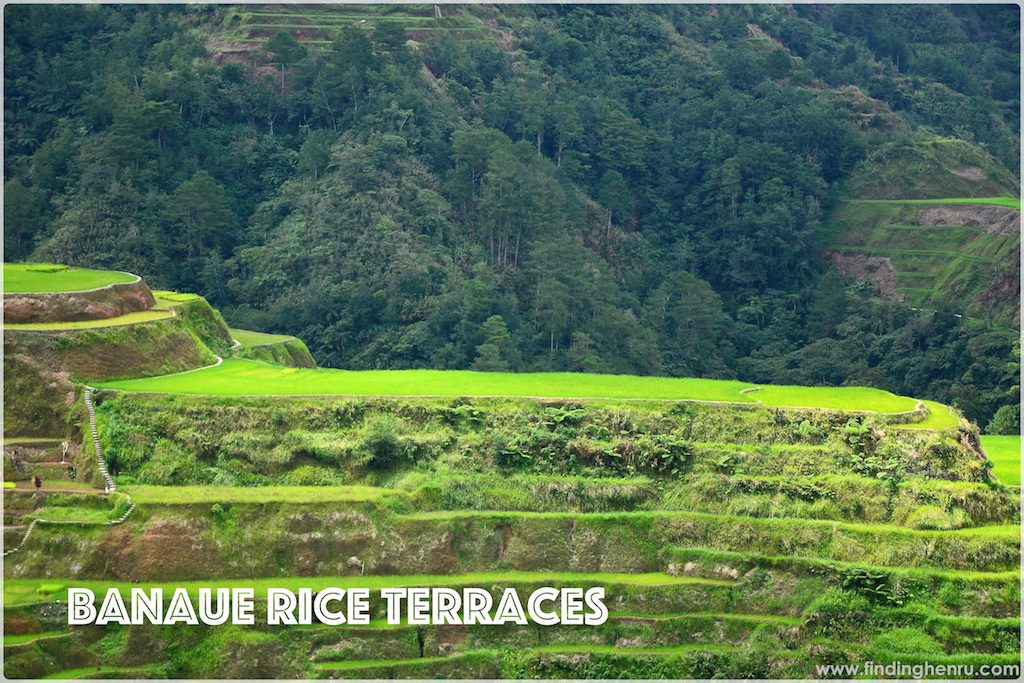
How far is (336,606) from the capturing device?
127 feet

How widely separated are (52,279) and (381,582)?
15987mm

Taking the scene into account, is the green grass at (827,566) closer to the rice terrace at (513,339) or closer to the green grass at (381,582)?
the rice terrace at (513,339)

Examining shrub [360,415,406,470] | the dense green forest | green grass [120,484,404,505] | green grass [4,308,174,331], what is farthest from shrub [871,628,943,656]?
the dense green forest

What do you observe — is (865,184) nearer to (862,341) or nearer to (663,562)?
(862,341)

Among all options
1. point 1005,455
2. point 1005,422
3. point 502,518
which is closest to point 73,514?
point 502,518

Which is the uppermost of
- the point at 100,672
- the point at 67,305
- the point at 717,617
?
the point at 67,305

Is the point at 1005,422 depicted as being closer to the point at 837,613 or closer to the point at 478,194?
the point at 478,194

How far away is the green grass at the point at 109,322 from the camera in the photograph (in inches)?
1827

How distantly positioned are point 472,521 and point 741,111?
49075mm

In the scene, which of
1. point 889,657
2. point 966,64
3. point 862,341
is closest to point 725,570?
point 889,657

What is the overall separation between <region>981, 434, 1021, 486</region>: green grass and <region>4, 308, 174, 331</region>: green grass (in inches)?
879

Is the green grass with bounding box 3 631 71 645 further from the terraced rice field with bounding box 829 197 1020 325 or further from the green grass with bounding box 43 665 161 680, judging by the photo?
the terraced rice field with bounding box 829 197 1020 325

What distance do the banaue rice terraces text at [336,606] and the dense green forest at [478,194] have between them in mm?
25247

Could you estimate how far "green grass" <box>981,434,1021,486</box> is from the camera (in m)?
46.7
